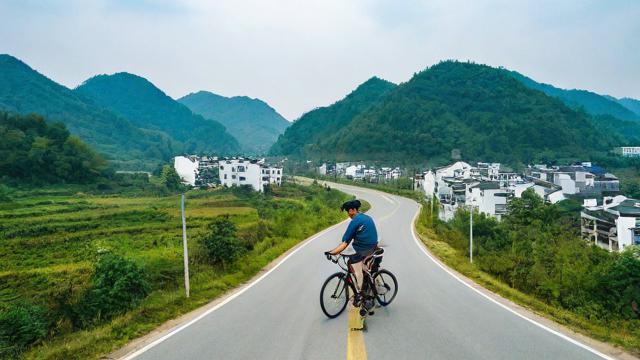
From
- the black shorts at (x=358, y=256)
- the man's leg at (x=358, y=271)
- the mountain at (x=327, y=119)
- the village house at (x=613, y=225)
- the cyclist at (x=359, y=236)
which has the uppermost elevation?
the mountain at (x=327, y=119)

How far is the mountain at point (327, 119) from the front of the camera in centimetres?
15638

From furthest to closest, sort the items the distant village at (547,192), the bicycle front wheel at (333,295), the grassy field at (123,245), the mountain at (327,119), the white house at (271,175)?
the mountain at (327,119)
the white house at (271,175)
the distant village at (547,192)
the grassy field at (123,245)
the bicycle front wheel at (333,295)

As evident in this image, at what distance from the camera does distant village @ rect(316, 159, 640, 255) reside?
35.6 metres

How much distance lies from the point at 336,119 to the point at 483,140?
7237 cm

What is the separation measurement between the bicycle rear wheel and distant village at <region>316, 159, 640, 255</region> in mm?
30959

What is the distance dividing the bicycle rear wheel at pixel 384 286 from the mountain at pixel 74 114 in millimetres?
128062

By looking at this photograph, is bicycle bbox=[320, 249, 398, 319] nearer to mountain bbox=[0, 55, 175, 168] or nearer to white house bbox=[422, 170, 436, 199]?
white house bbox=[422, 170, 436, 199]

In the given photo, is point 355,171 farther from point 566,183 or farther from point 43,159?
point 43,159

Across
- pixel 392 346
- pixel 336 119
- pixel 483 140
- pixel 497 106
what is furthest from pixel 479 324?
pixel 336 119

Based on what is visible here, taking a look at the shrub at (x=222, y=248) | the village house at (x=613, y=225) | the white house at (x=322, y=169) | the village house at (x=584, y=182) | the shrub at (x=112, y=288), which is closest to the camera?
the shrub at (x=112, y=288)

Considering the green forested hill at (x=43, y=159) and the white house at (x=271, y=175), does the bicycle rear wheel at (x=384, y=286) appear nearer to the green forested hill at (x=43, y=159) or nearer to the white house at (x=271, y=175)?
the white house at (x=271, y=175)

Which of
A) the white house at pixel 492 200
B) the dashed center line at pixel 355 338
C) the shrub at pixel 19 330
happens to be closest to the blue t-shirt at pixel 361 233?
the dashed center line at pixel 355 338

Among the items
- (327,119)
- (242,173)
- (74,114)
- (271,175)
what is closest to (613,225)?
(242,173)

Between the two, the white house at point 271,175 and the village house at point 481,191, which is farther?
the white house at point 271,175
